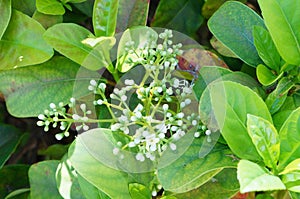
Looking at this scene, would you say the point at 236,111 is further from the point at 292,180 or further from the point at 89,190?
the point at 89,190

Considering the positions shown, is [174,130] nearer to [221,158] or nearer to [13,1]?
[221,158]

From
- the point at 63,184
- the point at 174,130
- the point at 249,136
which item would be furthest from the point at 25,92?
the point at 249,136

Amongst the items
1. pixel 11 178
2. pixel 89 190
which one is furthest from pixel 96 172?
pixel 11 178

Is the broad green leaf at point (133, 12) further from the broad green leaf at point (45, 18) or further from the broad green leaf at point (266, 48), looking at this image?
the broad green leaf at point (266, 48)

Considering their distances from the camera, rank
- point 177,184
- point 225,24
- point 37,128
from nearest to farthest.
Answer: point 177,184 < point 225,24 < point 37,128

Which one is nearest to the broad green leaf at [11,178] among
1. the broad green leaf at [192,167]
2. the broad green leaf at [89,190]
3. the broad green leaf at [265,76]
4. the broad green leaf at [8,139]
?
the broad green leaf at [8,139]

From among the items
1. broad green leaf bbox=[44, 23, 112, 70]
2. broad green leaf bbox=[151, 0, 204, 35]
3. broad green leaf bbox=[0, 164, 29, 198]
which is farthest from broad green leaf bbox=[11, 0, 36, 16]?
broad green leaf bbox=[0, 164, 29, 198]

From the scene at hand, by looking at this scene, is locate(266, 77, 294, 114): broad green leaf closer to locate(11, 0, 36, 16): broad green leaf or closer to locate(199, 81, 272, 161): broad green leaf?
locate(199, 81, 272, 161): broad green leaf
